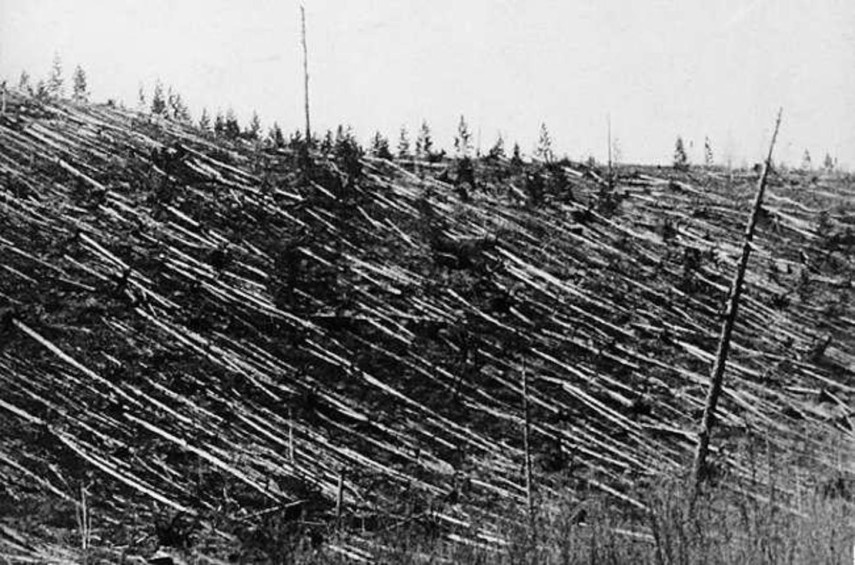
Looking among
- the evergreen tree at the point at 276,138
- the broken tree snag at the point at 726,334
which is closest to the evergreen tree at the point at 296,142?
the evergreen tree at the point at 276,138

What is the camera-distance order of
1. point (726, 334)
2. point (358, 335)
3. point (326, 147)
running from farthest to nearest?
point (326, 147), point (358, 335), point (726, 334)

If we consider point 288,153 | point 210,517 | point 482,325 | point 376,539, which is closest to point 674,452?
point 482,325

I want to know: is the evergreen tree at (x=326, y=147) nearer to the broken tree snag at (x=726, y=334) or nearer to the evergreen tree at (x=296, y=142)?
the evergreen tree at (x=296, y=142)

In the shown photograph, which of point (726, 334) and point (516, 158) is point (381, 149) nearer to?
point (516, 158)

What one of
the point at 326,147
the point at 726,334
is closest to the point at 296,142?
the point at 326,147

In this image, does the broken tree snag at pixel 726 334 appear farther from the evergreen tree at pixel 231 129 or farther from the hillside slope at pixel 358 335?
the evergreen tree at pixel 231 129

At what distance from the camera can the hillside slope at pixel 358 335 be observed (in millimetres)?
11609

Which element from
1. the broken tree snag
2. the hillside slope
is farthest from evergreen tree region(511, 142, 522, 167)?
the broken tree snag

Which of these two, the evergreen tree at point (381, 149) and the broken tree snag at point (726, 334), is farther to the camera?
the evergreen tree at point (381, 149)

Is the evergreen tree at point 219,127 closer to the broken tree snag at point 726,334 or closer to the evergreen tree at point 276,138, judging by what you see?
the evergreen tree at point 276,138

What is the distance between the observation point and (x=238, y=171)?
20.6m

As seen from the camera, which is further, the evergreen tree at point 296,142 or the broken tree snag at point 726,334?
the evergreen tree at point 296,142

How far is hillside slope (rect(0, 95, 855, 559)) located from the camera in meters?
A: 11.6

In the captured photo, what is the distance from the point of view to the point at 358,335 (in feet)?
51.3
